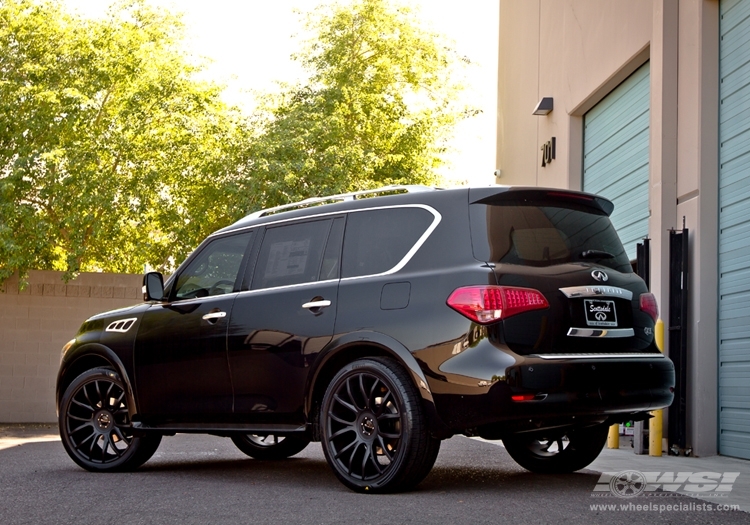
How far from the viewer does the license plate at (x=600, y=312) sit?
609 centimetres

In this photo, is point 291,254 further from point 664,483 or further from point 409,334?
point 664,483

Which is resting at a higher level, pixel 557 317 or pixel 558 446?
pixel 557 317

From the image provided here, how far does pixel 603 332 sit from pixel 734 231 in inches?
138

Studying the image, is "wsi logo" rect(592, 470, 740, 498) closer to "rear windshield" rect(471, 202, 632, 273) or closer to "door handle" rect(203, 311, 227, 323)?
"rear windshield" rect(471, 202, 632, 273)

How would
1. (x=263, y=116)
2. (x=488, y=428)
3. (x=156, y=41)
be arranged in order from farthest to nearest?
(x=263, y=116), (x=156, y=41), (x=488, y=428)

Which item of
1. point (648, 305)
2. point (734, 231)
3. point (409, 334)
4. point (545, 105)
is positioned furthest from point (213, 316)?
point (545, 105)

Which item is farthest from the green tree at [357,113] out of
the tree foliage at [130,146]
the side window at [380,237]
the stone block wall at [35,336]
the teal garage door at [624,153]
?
the side window at [380,237]

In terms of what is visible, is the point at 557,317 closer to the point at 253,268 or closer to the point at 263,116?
the point at 253,268

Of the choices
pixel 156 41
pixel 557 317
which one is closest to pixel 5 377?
pixel 156 41

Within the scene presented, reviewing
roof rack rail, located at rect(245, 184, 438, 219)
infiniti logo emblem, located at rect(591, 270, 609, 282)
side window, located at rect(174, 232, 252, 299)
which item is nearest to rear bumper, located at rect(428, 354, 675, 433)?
infiniti logo emblem, located at rect(591, 270, 609, 282)

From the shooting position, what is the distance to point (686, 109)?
32.2 ft

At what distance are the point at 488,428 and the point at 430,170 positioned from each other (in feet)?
64.6

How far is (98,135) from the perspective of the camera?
17250mm

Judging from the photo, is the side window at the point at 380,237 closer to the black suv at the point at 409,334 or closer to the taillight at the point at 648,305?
the black suv at the point at 409,334
